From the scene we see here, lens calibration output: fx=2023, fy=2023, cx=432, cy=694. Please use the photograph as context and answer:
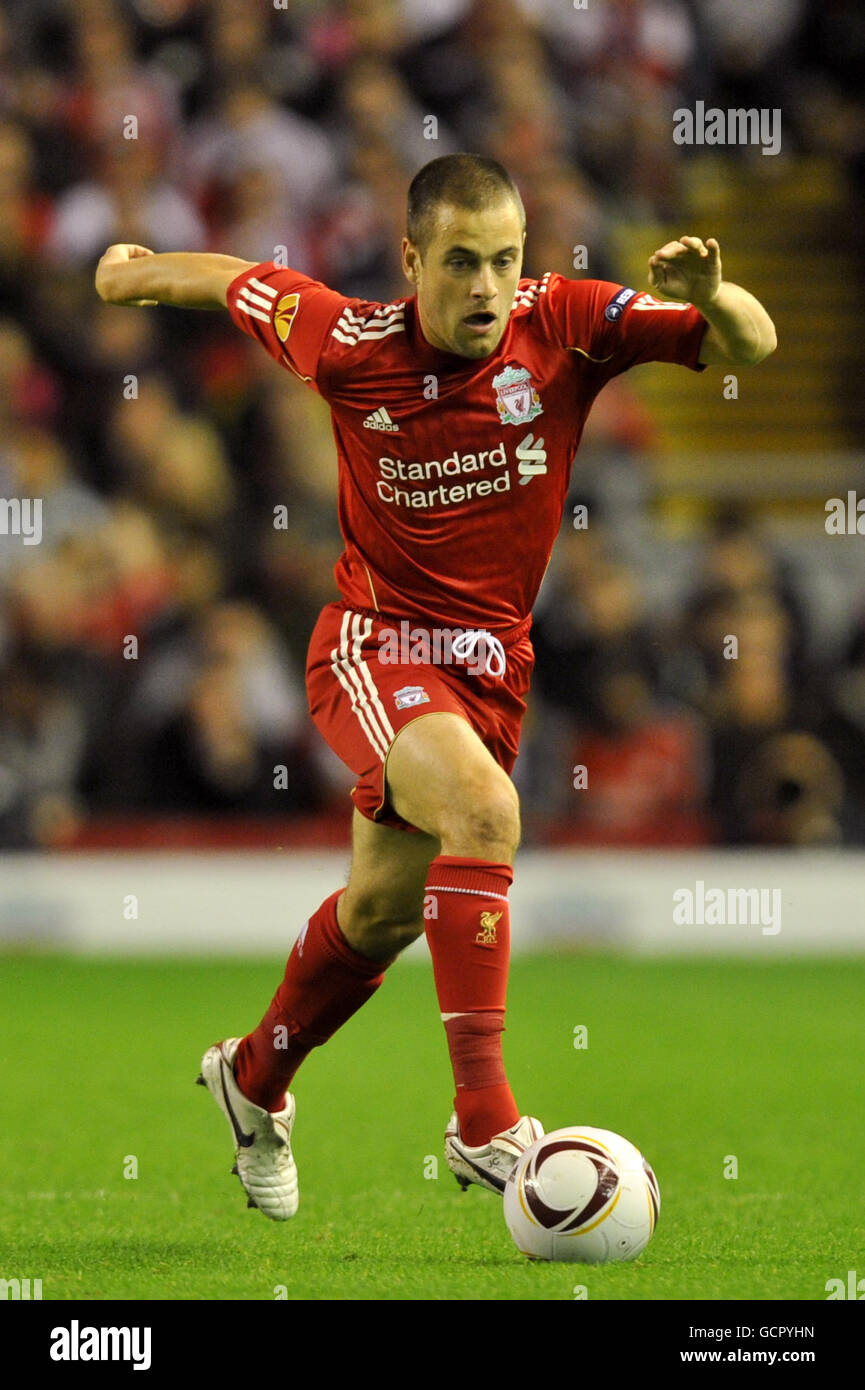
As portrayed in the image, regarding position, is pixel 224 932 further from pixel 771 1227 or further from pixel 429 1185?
pixel 771 1227

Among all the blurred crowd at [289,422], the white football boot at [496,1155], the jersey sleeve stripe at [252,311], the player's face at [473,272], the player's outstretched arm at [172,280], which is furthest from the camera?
the blurred crowd at [289,422]

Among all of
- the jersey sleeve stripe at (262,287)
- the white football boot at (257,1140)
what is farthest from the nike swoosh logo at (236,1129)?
the jersey sleeve stripe at (262,287)

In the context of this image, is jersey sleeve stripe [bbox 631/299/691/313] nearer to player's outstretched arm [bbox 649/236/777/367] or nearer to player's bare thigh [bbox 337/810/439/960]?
player's outstretched arm [bbox 649/236/777/367]

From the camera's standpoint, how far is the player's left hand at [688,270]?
13.6 feet

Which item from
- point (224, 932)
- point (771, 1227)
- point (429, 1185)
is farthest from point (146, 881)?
point (771, 1227)

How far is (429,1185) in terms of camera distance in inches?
201

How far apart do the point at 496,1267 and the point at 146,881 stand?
6.70 metres

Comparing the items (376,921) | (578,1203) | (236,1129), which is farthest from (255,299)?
(578,1203)

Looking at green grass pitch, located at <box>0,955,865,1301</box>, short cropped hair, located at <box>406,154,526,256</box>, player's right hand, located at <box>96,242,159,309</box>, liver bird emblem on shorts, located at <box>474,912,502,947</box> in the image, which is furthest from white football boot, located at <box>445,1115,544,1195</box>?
player's right hand, located at <box>96,242,159,309</box>

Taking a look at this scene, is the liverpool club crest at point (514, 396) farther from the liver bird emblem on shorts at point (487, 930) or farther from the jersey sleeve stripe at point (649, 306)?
the liver bird emblem on shorts at point (487, 930)

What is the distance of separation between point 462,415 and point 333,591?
20.4 feet

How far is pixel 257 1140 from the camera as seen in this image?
Answer: 15.9 feet

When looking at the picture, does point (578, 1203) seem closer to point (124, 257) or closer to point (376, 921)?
point (376, 921)

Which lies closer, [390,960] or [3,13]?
[390,960]
